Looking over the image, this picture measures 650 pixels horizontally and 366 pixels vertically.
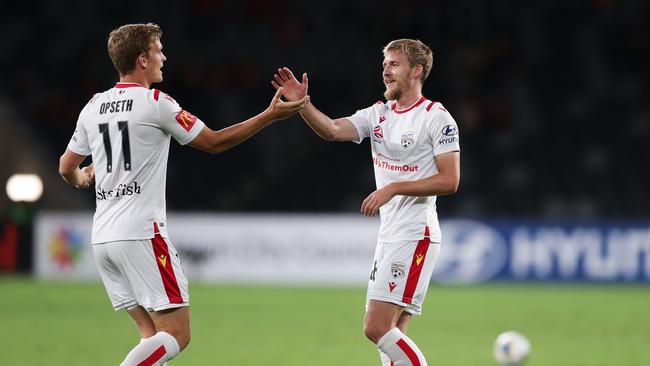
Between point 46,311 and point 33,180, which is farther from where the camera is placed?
point 33,180

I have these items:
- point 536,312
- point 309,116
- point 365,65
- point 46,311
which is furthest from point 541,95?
point 309,116

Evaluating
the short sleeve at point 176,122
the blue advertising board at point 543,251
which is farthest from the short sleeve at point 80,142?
the blue advertising board at point 543,251

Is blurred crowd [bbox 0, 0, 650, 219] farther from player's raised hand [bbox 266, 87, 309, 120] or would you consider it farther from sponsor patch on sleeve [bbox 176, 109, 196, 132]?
sponsor patch on sleeve [bbox 176, 109, 196, 132]

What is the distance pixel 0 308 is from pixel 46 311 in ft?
1.92

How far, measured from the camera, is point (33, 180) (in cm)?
1892

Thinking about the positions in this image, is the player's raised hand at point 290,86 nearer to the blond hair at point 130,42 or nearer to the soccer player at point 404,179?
the soccer player at point 404,179

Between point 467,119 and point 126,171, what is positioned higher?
point 467,119

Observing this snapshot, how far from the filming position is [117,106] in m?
5.47

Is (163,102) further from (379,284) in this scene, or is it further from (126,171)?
(379,284)

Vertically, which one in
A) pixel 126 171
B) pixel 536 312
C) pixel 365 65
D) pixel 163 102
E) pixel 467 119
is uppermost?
pixel 365 65

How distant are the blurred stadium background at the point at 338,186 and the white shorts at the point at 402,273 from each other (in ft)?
8.20

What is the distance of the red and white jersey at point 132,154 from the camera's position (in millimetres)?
5434

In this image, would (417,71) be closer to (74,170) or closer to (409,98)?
(409,98)

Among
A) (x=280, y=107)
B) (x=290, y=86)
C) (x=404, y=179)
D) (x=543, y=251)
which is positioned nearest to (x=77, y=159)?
(x=280, y=107)
